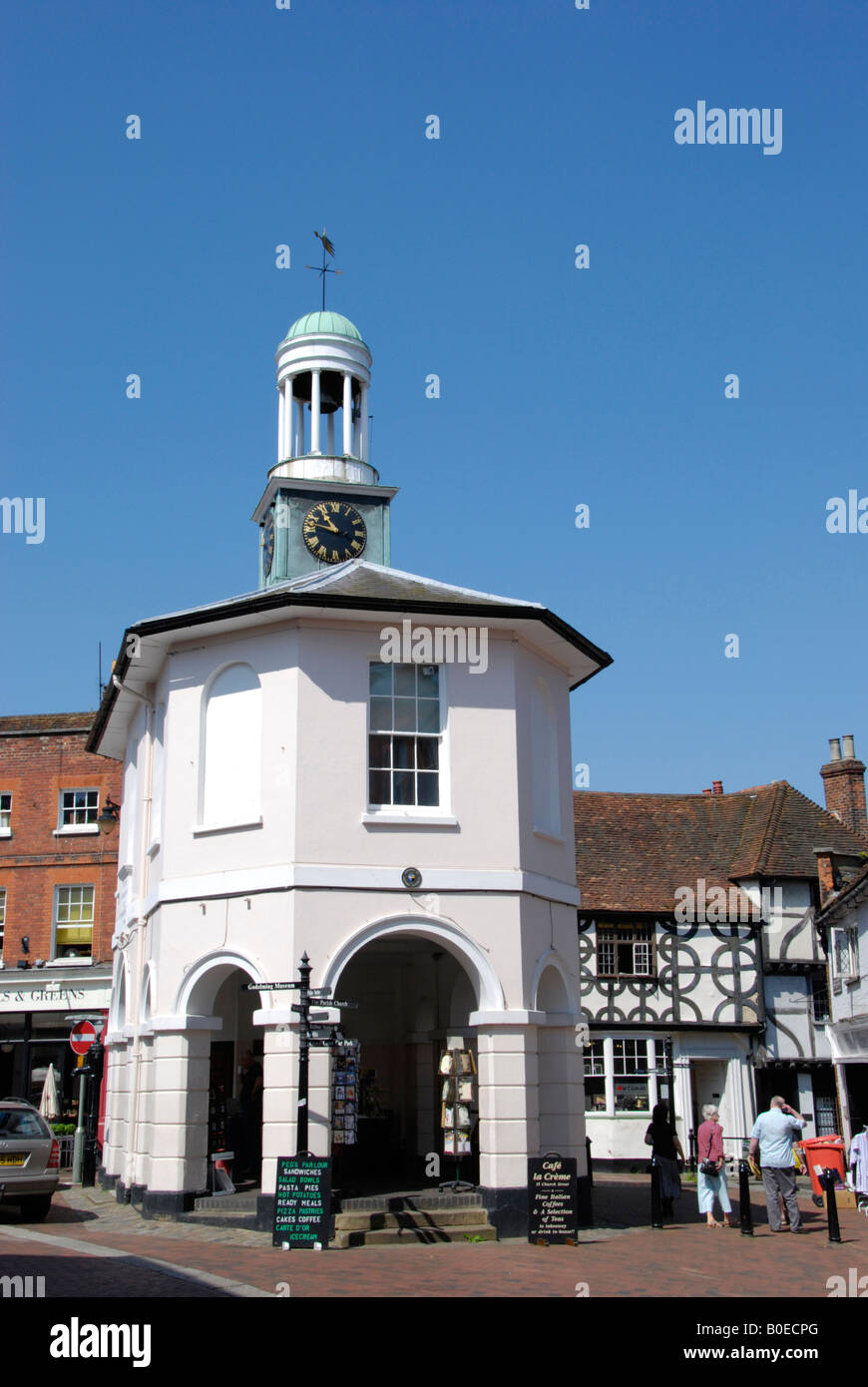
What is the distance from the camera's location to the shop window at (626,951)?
33.7 metres

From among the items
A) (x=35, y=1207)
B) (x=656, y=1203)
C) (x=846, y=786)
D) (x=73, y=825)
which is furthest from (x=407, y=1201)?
(x=846, y=786)

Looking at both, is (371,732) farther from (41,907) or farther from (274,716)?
(41,907)

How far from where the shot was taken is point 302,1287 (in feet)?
37.4

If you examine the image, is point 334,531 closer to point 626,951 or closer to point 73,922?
point 73,922

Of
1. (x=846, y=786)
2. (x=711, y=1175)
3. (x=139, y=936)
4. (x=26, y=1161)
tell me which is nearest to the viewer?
(x=26, y=1161)

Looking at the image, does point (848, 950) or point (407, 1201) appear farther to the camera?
point (848, 950)

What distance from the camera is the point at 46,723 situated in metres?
31.0

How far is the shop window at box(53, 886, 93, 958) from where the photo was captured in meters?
29.2

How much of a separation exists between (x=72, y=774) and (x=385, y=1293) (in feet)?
68.1

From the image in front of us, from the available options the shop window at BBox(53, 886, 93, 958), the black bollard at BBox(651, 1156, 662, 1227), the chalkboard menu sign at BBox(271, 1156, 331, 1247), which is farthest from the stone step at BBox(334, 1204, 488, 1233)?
the shop window at BBox(53, 886, 93, 958)

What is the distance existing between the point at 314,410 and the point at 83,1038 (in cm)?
1157

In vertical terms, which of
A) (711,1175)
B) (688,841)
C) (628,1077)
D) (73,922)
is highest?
(688,841)

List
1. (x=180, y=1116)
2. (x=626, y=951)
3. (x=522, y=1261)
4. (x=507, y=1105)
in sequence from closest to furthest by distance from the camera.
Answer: (x=522, y=1261) < (x=507, y=1105) < (x=180, y=1116) < (x=626, y=951)
